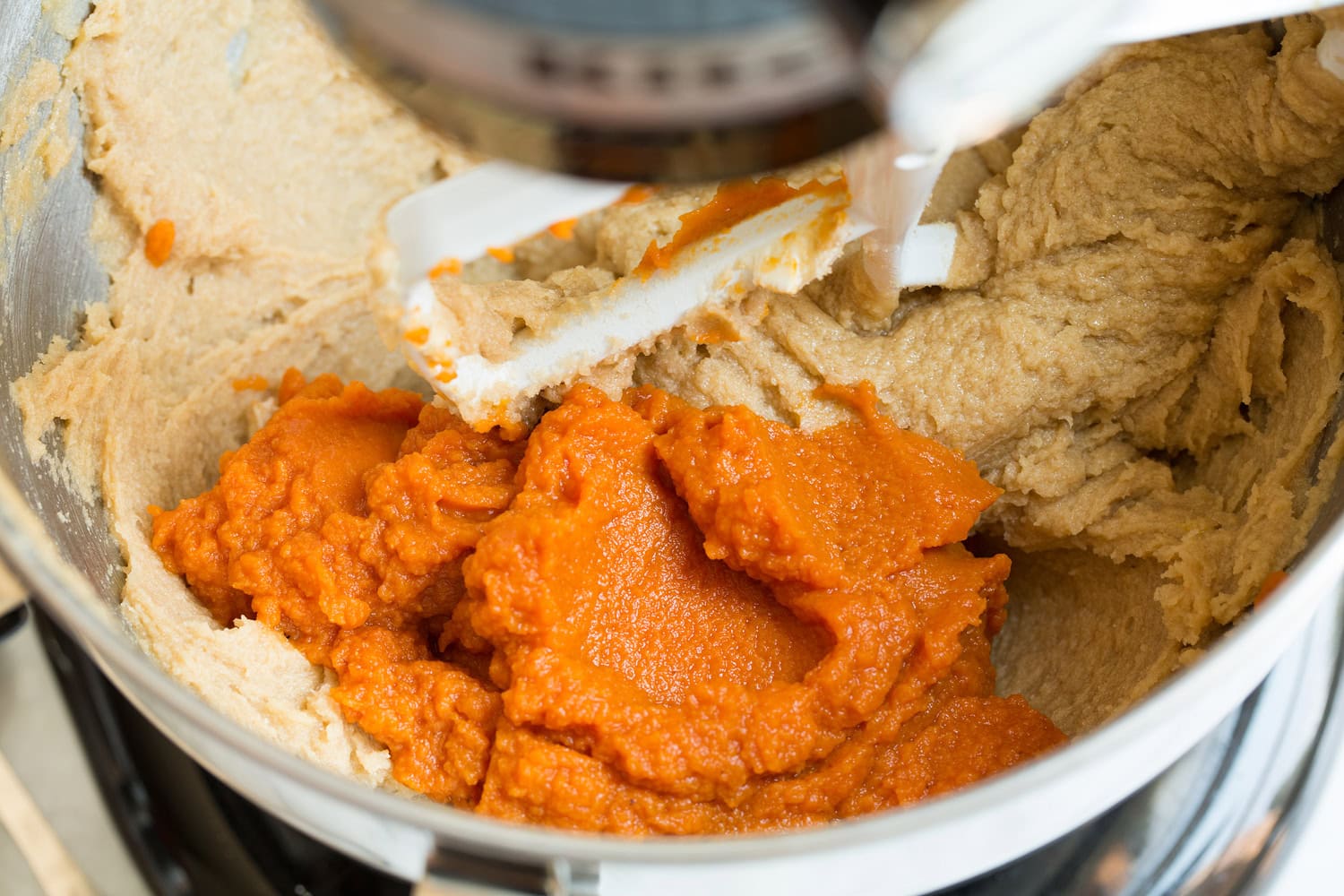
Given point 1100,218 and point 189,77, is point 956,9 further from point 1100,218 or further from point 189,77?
point 189,77

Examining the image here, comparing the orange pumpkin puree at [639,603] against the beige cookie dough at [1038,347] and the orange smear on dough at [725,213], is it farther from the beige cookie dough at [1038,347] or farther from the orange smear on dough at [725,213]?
the orange smear on dough at [725,213]

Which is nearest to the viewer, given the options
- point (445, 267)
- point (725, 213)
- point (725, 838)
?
point (725, 838)

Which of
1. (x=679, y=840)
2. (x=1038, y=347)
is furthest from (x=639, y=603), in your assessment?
(x=1038, y=347)

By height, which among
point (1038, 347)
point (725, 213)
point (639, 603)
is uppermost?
point (725, 213)

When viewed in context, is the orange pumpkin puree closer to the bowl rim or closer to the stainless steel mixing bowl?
the stainless steel mixing bowl

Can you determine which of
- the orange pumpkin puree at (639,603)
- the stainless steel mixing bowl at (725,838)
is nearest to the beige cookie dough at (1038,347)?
the orange pumpkin puree at (639,603)

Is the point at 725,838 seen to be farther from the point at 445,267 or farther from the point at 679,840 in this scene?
the point at 445,267
